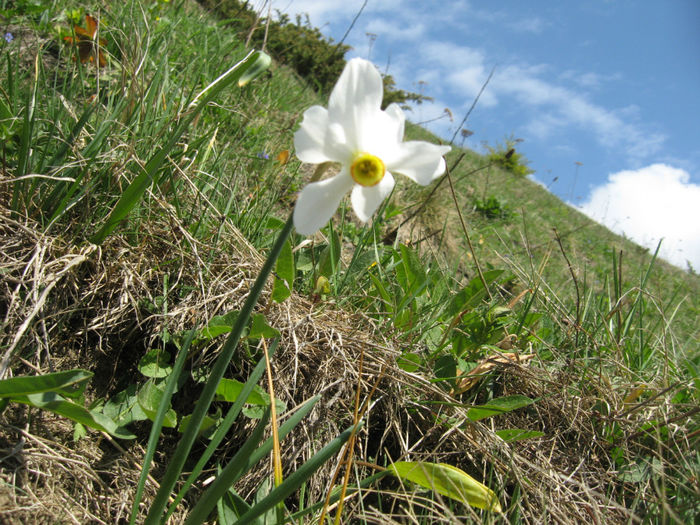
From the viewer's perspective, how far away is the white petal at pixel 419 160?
75 cm

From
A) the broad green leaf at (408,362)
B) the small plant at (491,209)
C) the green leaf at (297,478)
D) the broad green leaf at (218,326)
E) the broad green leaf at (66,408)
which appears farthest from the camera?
the small plant at (491,209)

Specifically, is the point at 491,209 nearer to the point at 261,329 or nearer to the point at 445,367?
the point at 445,367

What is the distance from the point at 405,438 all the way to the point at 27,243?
126cm

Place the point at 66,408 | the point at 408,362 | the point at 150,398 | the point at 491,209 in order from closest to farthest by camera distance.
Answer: the point at 66,408, the point at 150,398, the point at 408,362, the point at 491,209

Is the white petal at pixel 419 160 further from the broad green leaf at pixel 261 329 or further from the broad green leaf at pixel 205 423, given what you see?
the broad green leaf at pixel 205 423

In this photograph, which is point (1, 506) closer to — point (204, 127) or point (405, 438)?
point (405, 438)

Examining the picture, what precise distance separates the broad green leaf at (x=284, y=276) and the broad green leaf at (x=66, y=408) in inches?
21.6

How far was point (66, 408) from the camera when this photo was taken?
0.96 metres

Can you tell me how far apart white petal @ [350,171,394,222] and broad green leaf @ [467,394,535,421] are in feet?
2.65

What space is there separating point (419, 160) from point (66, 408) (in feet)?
2.93

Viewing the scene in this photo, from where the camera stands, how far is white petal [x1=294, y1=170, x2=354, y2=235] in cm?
69

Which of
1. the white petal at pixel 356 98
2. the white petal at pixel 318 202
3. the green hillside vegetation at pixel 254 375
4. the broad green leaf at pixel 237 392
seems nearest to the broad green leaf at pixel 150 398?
the green hillside vegetation at pixel 254 375

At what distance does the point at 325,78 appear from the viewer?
645 cm

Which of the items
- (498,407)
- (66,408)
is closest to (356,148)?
(66,408)
